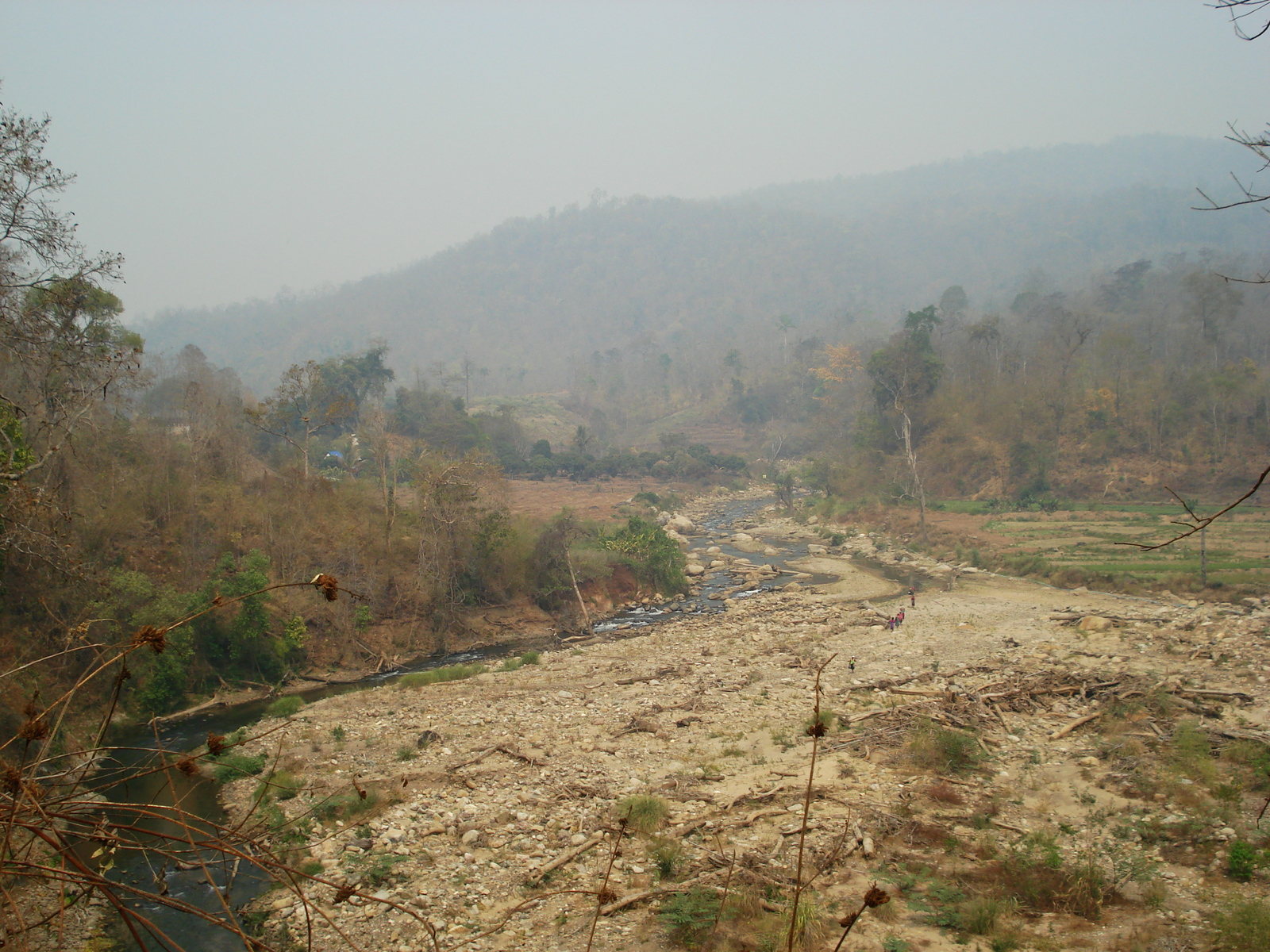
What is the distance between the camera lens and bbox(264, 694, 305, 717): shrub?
14.1 metres

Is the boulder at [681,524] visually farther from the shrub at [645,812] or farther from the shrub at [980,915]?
the shrub at [980,915]

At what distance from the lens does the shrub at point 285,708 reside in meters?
14.1

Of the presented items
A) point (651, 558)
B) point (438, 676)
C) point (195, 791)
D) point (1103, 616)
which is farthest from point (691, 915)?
point (651, 558)

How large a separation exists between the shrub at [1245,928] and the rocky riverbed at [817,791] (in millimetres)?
214

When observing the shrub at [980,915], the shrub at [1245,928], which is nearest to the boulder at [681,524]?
the shrub at [980,915]

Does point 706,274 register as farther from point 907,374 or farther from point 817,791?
point 817,791

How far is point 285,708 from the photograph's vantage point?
14.3 m

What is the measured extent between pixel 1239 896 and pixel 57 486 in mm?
18323

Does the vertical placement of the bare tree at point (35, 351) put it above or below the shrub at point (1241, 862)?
above

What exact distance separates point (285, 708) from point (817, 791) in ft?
35.6

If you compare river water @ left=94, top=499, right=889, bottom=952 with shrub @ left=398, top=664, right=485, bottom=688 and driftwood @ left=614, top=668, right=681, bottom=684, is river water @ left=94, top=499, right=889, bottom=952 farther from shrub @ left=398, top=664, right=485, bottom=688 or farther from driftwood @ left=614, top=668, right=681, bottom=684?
driftwood @ left=614, top=668, right=681, bottom=684

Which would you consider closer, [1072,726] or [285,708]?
[1072,726]

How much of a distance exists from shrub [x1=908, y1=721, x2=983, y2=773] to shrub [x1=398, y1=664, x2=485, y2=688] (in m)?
10.3

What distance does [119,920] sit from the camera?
29.1ft
